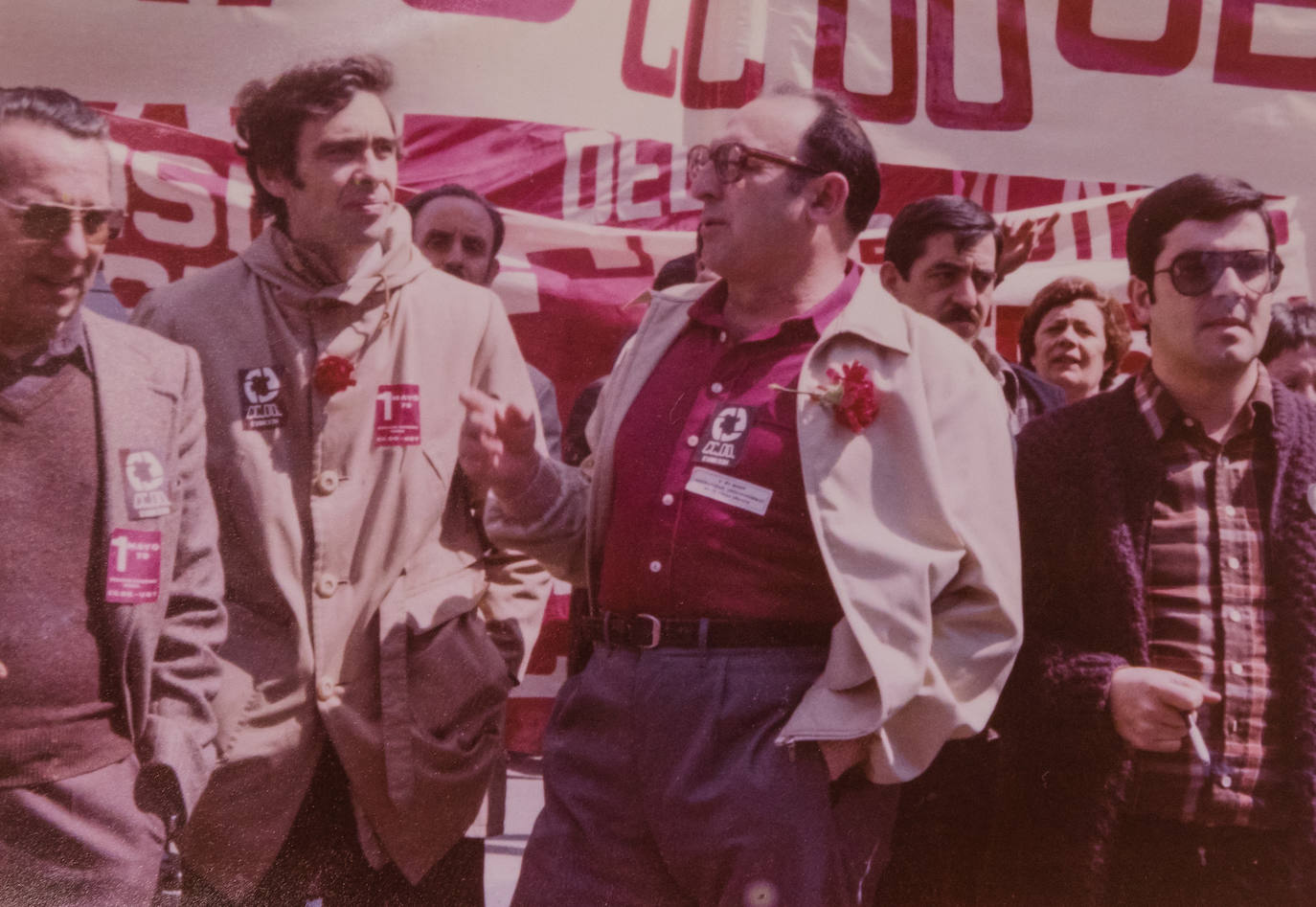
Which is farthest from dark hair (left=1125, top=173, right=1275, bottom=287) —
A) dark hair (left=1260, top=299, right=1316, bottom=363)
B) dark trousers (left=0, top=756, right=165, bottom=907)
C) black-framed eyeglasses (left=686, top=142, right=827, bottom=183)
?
dark trousers (left=0, top=756, right=165, bottom=907)

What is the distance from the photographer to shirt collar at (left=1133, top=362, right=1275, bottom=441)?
2.42 meters

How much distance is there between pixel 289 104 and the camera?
9.09 ft

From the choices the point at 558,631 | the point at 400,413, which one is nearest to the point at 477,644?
the point at 400,413

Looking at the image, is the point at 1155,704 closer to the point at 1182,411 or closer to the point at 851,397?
the point at 1182,411

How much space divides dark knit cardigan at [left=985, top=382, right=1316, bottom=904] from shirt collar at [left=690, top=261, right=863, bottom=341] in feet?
1.69

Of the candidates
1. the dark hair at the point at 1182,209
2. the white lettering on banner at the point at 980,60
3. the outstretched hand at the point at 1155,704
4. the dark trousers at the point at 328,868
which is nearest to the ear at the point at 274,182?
the dark trousers at the point at 328,868

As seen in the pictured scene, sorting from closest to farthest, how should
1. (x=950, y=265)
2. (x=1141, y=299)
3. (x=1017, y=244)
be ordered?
(x=1141, y=299), (x=950, y=265), (x=1017, y=244)

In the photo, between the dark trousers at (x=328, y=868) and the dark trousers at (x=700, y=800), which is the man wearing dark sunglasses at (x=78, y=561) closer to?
the dark trousers at (x=328, y=868)

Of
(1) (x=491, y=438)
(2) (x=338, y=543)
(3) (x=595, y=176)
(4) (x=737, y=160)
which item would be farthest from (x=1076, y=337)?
(2) (x=338, y=543)

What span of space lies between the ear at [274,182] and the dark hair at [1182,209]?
5.83 feet

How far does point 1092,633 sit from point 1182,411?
1.50 feet

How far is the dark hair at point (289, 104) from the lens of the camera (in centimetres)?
276

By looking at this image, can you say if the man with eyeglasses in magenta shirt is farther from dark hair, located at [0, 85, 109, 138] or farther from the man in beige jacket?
dark hair, located at [0, 85, 109, 138]

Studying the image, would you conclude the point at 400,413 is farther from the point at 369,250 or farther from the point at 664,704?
the point at 664,704
